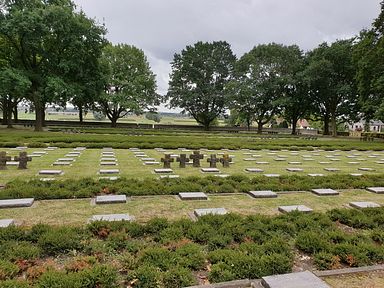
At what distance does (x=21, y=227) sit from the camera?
3.30 metres

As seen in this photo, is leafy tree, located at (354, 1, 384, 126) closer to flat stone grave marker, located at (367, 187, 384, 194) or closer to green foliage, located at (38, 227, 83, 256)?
flat stone grave marker, located at (367, 187, 384, 194)

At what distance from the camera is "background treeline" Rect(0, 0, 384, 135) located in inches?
823

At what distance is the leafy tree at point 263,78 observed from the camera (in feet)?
112

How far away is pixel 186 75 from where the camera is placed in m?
37.4

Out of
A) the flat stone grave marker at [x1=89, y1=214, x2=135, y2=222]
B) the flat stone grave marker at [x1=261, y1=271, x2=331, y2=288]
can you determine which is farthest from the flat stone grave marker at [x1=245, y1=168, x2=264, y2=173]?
the flat stone grave marker at [x1=261, y1=271, x2=331, y2=288]

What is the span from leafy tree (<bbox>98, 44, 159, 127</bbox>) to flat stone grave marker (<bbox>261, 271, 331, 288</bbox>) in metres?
30.7

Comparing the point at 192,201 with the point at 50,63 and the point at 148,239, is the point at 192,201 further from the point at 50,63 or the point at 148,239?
the point at 50,63

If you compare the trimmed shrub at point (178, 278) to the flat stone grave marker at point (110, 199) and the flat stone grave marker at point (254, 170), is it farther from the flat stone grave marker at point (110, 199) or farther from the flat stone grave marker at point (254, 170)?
the flat stone grave marker at point (254, 170)

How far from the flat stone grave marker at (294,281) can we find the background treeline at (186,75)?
68.7ft

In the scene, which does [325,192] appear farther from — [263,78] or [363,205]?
Answer: [263,78]

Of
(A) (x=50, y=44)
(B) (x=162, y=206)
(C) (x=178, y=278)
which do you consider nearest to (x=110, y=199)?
(B) (x=162, y=206)

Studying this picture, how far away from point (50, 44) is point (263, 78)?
2284 cm

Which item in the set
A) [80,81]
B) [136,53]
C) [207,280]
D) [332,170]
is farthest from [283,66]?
[207,280]

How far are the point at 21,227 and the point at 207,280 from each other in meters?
2.24
